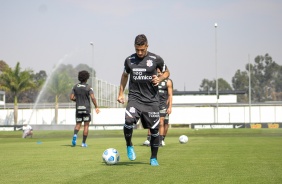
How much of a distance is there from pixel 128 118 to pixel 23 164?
2.37 metres

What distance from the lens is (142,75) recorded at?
10.1 metres

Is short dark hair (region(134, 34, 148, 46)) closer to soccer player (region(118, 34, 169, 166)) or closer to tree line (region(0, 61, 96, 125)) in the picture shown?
soccer player (region(118, 34, 169, 166))

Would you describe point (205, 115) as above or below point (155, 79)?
below

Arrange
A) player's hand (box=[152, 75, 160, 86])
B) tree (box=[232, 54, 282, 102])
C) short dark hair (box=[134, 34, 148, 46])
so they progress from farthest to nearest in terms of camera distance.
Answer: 1. tree (box=[232, 54, 282, 102])
2. player's hand (box=[152, 75, 160, 86])
3. short dark hair (box=[134, 34, 148, 46])

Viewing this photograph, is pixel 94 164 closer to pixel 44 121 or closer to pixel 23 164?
pixel 23 164

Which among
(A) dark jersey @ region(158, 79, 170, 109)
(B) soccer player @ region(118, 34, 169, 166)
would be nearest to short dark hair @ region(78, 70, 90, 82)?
(A) dark jersey @ region(158, 79, 170, 109)

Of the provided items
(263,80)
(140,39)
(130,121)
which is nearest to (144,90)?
(130,121)

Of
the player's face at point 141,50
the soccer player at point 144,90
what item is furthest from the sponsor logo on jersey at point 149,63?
the player's face at point 141,50

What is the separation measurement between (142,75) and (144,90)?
0.99 feet

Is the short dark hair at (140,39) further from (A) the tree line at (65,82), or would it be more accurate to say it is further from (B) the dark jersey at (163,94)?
(A) the tree line at (65,82)

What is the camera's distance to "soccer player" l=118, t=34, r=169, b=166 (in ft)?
33.2

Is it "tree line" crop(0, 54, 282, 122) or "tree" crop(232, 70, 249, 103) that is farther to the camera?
"tree" crop(232, 70, 249, 103)

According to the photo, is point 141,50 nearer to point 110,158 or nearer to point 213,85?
point 110,158

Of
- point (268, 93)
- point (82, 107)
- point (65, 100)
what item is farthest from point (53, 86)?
point (268, 93)
